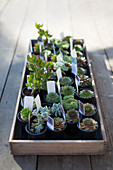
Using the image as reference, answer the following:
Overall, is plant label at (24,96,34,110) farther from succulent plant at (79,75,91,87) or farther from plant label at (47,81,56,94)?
succulent plant at (79,75,91,87)

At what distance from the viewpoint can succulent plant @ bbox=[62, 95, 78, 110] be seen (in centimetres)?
176

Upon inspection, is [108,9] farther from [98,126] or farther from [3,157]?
[3,157]

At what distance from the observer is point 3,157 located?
1556 mm

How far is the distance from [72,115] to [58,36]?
1.90 meters

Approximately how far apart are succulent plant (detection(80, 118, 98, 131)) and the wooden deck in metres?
0.18

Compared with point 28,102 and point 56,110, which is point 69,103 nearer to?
point 56,110

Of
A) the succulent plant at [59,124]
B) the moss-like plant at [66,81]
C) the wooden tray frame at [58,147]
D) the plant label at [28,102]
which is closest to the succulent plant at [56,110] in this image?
the succulent plant at [59,124]

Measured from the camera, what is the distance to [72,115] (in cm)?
167

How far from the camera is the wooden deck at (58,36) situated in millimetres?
1513

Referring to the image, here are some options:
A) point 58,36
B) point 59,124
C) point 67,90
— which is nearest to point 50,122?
point 59,124

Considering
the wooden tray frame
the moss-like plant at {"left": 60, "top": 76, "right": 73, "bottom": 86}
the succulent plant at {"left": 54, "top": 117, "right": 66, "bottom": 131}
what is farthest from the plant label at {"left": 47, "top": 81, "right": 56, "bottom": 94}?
the wooden tray frame

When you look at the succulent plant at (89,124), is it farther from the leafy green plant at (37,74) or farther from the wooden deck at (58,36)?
the leafy green plant at (37,74)

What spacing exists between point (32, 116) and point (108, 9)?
328 cm

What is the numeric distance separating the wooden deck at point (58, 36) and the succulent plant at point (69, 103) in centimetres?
32
